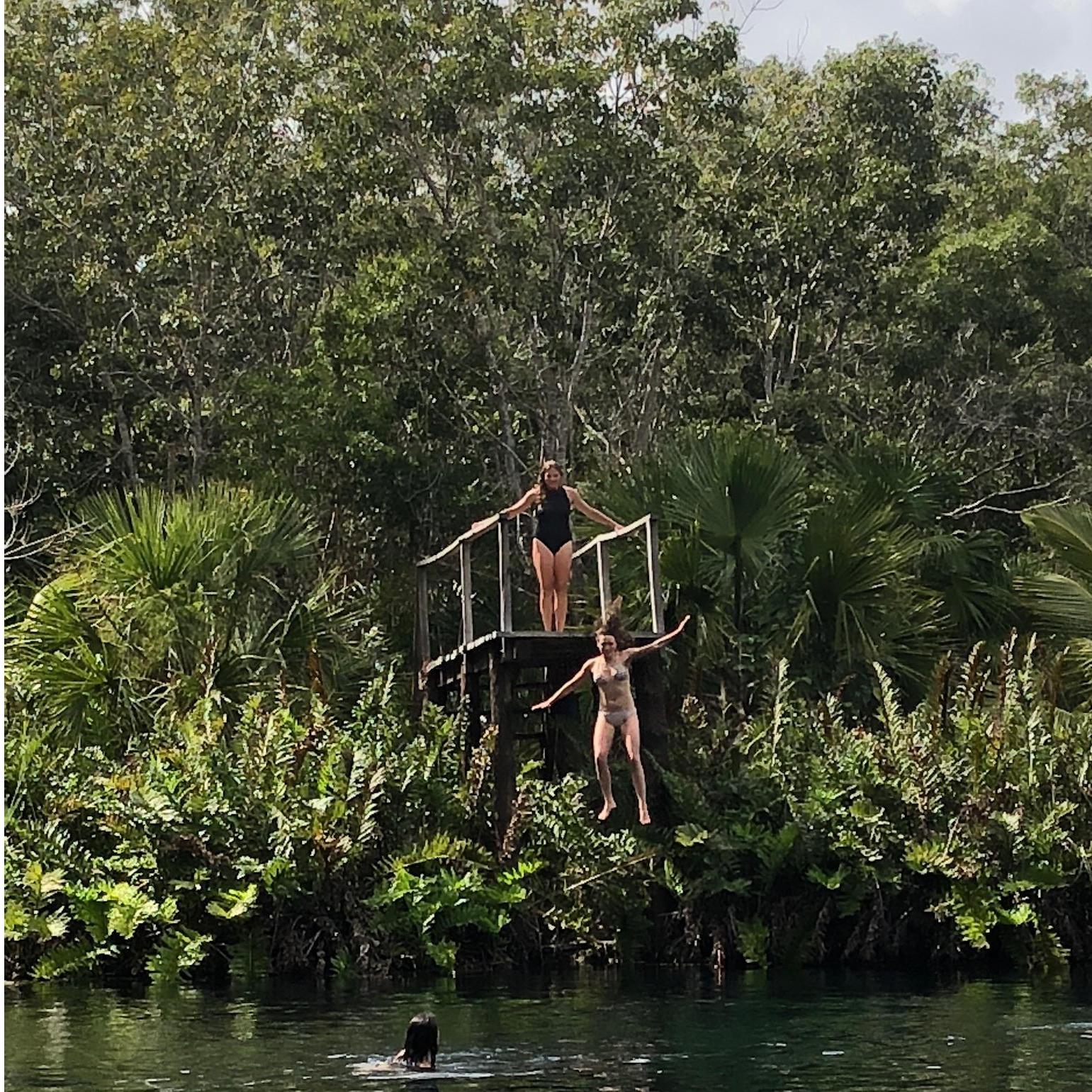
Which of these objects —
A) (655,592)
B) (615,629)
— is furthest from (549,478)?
(615,629)

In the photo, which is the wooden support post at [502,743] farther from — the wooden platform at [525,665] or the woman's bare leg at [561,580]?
the woman's bare leg at [561,580]

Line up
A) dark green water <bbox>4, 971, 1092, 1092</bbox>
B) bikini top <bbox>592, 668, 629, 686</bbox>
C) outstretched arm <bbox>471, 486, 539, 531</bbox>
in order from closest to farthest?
dark green water <bbox>4, 971, 1092, 1092</bbox>, bikini top <bbox>592, 668, 629, 686</bbox>, outstretched arm <bbox>471, 486, 539, 531</bbox>

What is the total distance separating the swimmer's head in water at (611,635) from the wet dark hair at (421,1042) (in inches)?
225

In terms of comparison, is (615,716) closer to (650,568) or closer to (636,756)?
(636,756)

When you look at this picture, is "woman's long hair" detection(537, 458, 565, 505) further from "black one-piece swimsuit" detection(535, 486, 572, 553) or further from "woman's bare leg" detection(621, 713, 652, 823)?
"woman's bare leg" detection(621, 713, 652, 823)

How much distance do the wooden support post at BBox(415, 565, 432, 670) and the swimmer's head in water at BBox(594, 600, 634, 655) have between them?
426 cm

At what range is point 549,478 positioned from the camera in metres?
16.3

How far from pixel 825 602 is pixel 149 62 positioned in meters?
13.2

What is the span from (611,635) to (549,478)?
147 cm

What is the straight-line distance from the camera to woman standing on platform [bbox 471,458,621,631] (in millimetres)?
16531

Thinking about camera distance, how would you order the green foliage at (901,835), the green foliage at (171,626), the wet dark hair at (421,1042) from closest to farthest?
the wet dark hair at (421,1042) < the green foliage at (901,835) < the green foliage at (171,626)

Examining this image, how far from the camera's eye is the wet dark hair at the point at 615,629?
616 inches

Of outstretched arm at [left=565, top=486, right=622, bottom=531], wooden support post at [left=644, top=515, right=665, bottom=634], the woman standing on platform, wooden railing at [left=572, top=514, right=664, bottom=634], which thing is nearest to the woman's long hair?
the woman standing on platform

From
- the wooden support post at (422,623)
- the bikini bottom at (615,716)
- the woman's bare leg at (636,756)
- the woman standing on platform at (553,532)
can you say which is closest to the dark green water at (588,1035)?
the woman's bare leg at (636,756)
